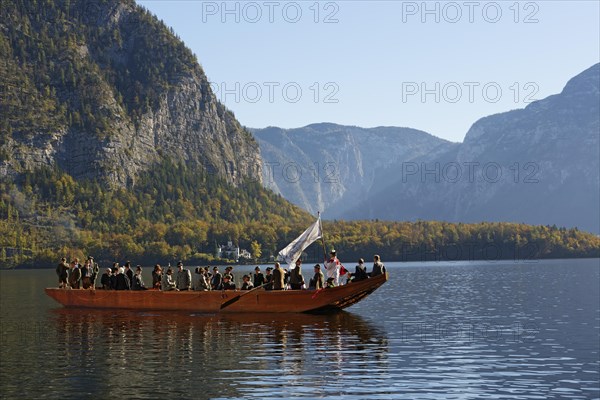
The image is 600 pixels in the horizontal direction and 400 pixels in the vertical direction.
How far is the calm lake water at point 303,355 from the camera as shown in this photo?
33438 mm

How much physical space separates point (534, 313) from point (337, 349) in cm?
3157

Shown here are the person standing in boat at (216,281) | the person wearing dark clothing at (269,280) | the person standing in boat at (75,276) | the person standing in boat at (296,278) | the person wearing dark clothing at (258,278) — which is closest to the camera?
the person standing in boat at (296,278)

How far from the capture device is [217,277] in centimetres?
6656

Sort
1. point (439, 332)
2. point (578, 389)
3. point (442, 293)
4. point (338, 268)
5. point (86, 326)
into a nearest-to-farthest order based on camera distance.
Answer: point (578, 389) < point (439, 332) < point (86, 326) < point (338, 268) < point (442, 293)

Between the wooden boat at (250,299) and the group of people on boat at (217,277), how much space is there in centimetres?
74

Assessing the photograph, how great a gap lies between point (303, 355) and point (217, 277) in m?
25.3

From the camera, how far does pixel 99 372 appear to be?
122 feet

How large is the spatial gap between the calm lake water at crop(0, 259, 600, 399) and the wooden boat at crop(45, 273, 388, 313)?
118 cm

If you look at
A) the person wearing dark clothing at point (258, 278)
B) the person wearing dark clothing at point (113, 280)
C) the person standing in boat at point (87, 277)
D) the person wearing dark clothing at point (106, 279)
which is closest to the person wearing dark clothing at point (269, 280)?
the person wearing dark clothing at point (258, 278)

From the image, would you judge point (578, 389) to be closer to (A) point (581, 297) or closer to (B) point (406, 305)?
(B) point (406, 305)

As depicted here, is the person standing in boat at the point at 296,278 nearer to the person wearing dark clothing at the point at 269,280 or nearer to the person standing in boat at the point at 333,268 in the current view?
the person wearing dark clothing at the point at 269,280

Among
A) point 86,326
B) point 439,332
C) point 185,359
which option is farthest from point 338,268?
point 185,359

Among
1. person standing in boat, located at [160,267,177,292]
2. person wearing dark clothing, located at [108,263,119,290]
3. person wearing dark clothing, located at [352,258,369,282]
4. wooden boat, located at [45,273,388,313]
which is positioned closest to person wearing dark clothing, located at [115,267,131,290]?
person wearing dark clothing, located at [108,263,119,290]

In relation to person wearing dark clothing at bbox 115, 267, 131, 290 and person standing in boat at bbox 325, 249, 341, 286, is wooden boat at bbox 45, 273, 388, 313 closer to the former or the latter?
person wearing dark clothing at bbox 115, 267, 131, 290
